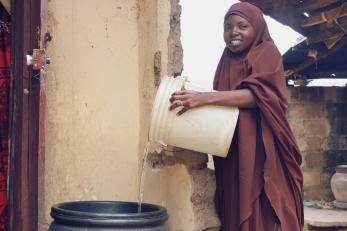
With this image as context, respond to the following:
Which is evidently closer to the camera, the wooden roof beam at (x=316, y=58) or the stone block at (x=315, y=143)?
the wooden roof beam at (x=316, y=58)

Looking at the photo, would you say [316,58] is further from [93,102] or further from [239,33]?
[93,102]

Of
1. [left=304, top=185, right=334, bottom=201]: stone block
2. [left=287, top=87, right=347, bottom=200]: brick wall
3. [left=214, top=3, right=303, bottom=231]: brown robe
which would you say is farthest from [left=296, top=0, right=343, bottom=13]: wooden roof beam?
[left=214, top=3, right=303, bottom=231]: brown robe

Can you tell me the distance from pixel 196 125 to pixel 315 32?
4.89m

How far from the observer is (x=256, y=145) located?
8.47 feet

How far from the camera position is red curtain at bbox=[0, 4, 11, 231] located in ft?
9.52

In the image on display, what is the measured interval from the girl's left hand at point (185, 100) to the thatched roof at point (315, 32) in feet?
11.3

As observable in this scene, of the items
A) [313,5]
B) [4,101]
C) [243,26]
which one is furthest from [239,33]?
[313,5]

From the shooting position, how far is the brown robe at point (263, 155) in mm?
2504

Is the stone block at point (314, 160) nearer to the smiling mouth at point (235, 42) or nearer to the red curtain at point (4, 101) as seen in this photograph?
the smiling mouth at point (235, 42)

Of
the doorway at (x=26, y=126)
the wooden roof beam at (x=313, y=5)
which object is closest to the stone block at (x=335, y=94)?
the wooden roof beam at (x=313, y=5)

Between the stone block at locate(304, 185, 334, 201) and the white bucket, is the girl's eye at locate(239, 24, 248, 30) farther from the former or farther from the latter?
the stone block at locate(304, 185, 334, 201)

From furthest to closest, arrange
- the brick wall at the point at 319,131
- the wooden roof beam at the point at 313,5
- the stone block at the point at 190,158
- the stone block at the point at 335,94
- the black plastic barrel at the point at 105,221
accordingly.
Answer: the stone block at the point at 335,94
the brick wall at the point at 319,131
the wooden roof beam at the point at 313,5
the stone block at the point at 190,158
the black plastic barrel at the point at 105,221

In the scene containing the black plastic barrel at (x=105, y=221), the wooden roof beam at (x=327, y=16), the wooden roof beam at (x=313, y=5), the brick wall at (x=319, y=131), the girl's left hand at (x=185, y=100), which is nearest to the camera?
the black plastic barrel at (x=105, y=221)

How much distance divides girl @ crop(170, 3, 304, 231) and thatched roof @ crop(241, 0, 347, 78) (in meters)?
3.16
